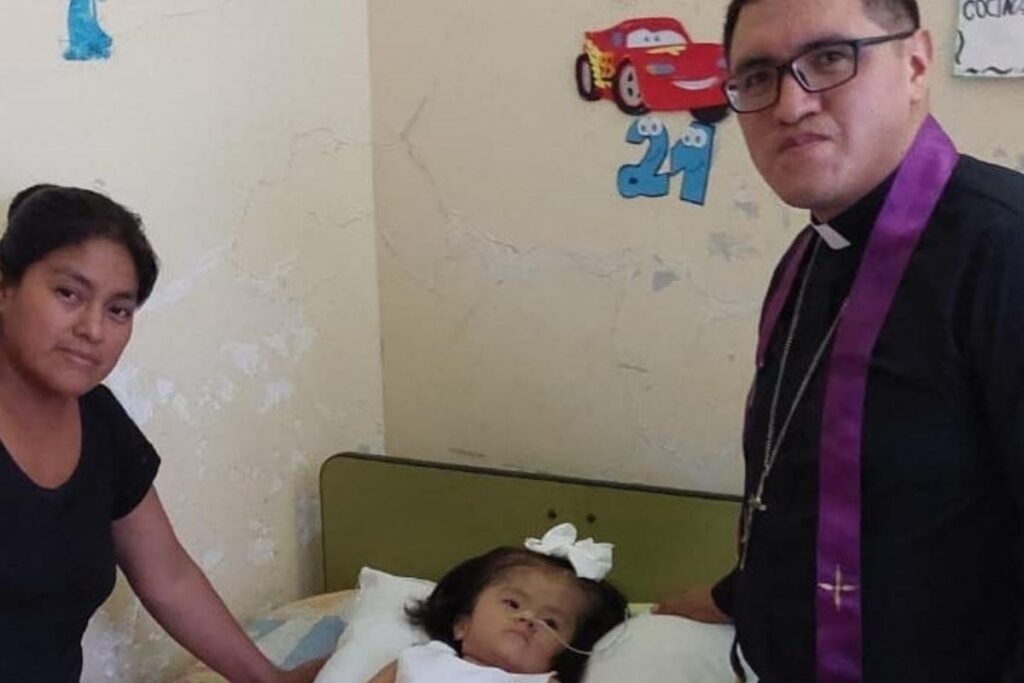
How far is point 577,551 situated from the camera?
190 cm

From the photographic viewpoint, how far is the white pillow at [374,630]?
192cm

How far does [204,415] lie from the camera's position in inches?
84.2

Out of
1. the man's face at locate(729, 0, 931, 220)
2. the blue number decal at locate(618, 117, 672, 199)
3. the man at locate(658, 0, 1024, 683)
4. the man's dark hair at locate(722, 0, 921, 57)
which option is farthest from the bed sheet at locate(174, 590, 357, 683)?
the man's dark hair at locate(722, 0, 921, 57)

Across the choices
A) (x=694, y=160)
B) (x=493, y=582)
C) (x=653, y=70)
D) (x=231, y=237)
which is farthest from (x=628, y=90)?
(x=493, y=582)

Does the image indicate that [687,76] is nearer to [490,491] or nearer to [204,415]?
[490,491]

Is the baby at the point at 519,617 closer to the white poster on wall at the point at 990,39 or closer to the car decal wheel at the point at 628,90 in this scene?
the car decal wheel at the point at 628,90

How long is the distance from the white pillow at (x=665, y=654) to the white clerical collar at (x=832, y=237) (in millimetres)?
637

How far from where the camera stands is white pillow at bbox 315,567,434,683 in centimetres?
192

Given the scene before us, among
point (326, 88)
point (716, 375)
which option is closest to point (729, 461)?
point (716, 375)

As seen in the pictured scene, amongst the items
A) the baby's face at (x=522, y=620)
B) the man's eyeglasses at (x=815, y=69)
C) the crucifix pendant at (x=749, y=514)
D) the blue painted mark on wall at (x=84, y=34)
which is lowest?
the baby's face at (x=522, y=620)

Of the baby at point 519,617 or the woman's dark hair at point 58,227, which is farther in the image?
the baby at point 519,617

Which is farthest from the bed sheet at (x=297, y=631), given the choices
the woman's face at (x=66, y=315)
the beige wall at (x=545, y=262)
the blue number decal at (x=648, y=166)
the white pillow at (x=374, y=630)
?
the blue number decal at (x=648, y=166)

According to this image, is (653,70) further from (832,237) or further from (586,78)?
(832,237)

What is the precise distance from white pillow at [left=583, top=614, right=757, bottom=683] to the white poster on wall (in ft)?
2.60
